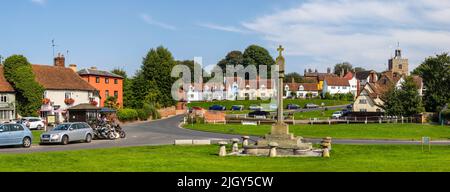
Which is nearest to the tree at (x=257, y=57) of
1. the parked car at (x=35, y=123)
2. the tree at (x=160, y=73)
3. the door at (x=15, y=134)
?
the tree at (x=160, y=73)

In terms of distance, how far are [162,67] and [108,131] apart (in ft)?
184

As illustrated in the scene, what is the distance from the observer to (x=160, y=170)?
20.3 meters

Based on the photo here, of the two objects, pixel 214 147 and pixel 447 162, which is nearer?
pixel 447 162

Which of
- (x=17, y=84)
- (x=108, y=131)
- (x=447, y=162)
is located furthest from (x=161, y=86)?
(x=447, y=162)

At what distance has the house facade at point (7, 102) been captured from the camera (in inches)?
2522

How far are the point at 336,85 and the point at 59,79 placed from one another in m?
103

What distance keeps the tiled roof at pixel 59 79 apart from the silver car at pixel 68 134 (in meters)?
35.1

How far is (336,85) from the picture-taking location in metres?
162

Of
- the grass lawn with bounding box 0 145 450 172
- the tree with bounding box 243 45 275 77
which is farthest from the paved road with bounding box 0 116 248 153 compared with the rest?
the tree with bounding box 243 45 275 77

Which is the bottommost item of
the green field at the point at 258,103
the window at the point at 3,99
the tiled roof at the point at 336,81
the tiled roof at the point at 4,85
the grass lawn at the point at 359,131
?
the grass lawn at the point at 359,131

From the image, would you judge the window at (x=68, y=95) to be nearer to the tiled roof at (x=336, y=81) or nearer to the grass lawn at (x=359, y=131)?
the grass lawn at (x=359, y=131)
